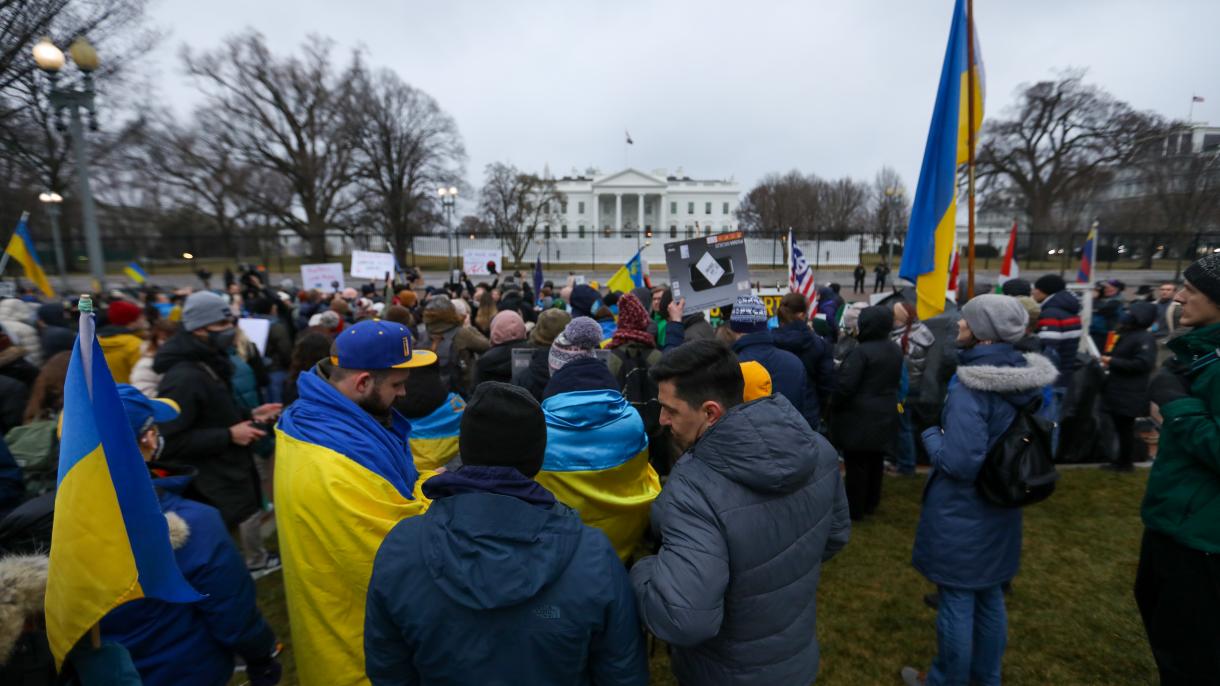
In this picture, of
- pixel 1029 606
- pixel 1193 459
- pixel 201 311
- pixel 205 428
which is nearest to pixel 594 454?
pixel 1193 459

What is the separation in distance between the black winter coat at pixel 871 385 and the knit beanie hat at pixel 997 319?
5.70ft

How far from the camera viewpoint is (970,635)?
2816 millimetres

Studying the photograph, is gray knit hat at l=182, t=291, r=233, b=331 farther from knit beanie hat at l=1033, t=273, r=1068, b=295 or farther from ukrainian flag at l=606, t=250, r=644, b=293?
knit beanie hat at l=1033, t=273, r=1068, b=295

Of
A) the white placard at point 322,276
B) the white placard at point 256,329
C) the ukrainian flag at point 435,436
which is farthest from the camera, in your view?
the white placard at point 322,276

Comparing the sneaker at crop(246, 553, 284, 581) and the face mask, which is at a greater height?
the face mask

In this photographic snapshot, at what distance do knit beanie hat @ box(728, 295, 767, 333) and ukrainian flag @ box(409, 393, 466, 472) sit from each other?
210 centimetres

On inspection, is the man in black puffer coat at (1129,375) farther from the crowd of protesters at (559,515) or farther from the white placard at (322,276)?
the white placard at (322,276)

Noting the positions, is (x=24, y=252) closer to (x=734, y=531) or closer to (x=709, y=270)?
(x=709, y=270)

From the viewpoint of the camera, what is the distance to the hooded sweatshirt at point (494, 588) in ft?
4.38

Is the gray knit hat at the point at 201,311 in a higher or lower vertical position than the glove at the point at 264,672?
higher

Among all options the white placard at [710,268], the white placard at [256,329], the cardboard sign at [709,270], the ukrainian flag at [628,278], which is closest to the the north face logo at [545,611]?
the cardboard sign at [709,270]

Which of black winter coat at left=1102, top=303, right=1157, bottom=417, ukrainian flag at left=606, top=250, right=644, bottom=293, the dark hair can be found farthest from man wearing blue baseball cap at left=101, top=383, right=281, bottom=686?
ukrainian flag at left=606, top=250, right=644, bottom=293

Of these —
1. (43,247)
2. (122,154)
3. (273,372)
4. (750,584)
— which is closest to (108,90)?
(122,154)

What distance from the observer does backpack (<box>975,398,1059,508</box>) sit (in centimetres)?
255
